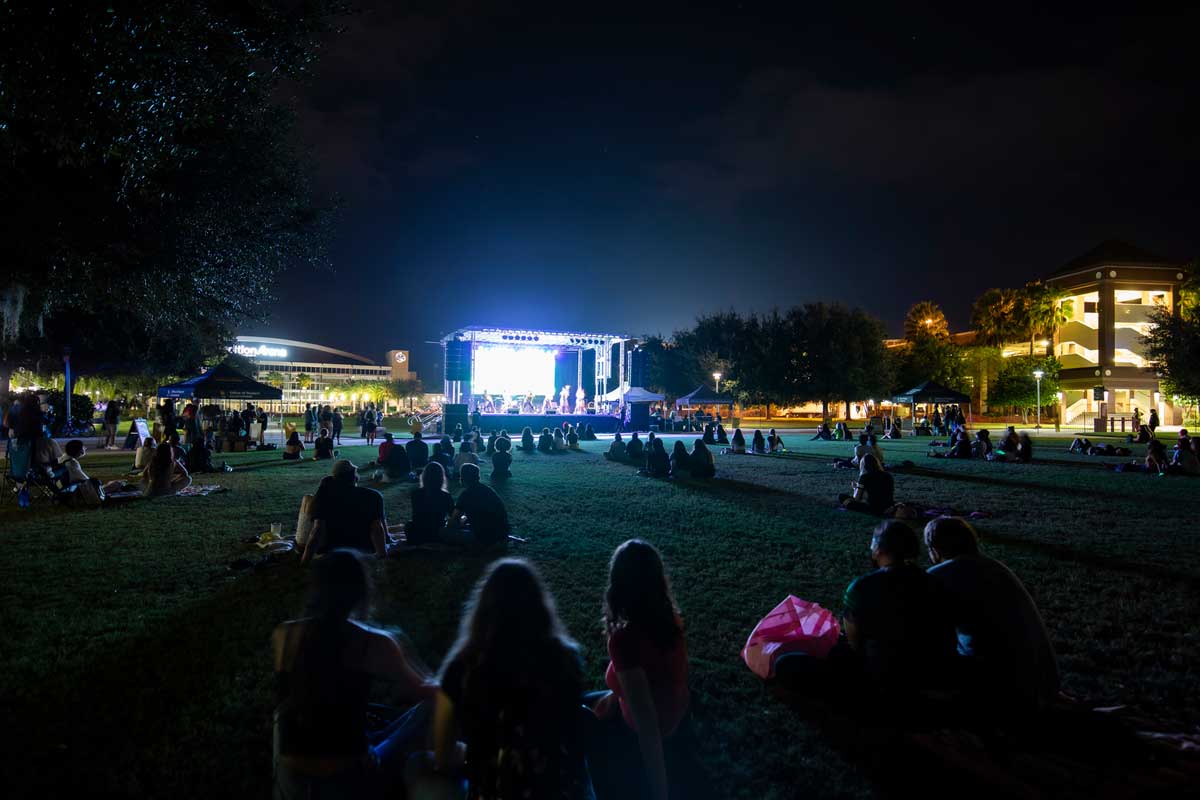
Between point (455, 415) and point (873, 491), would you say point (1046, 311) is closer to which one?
point (455, 415)

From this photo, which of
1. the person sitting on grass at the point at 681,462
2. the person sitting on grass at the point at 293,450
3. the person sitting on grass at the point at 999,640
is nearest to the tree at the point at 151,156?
the person sitting on grass at the point at 293,450

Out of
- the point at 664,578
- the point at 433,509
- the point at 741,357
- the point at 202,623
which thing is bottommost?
the point at 202,623

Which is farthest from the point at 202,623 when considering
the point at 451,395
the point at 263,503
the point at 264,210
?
the point at 451,395

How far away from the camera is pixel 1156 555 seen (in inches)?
287

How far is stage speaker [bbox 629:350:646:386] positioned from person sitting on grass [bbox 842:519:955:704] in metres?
31.5

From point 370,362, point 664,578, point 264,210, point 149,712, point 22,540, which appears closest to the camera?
point 664,578

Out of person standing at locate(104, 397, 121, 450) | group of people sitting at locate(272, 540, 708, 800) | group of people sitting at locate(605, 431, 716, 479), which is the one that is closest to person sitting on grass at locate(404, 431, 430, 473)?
group of people sitting at locate(605, 431, 716, 479)

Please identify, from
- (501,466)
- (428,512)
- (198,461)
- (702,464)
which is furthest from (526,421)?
(428,512)

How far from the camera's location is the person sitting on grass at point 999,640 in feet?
10.2

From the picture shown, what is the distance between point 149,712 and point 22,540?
648cm

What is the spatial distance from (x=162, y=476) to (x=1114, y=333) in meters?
67.0

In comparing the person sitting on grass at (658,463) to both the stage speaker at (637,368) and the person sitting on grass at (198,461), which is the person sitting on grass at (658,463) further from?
the stage speaker at (637,368)

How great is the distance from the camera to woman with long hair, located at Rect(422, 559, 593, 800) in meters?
1.97

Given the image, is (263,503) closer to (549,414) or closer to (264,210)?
(264,210)
